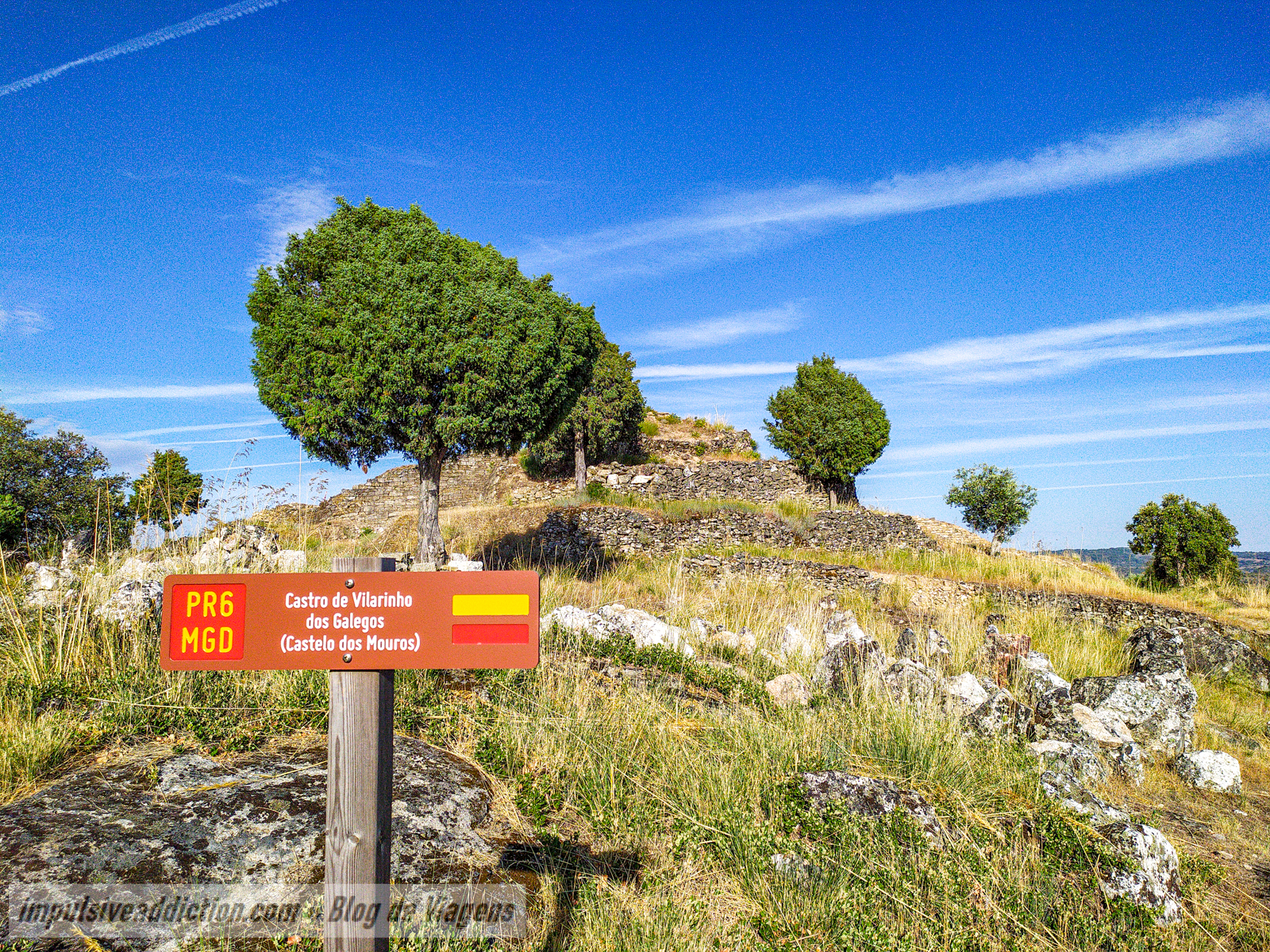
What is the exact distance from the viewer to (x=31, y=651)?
15.0 feet

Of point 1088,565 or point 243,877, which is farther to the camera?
point 1088,565

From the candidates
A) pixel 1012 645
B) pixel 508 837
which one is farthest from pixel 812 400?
pixel 508 837

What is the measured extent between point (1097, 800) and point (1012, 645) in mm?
3745

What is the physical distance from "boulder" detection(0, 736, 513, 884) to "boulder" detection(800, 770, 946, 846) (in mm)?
1749

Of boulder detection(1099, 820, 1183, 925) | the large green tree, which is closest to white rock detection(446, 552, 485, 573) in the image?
the large green tree

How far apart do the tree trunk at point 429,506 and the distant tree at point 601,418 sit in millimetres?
9388

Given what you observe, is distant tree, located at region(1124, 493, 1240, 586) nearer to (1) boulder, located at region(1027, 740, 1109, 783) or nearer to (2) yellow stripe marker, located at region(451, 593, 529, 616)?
(1) boulder, located at region(1027, 740, 1109, 783)

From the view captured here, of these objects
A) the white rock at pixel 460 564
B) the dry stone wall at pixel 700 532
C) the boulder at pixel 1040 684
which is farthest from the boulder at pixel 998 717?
the dry stone wall at pixel 700 532

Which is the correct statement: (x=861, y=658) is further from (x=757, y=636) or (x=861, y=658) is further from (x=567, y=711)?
(x=567, y=711)

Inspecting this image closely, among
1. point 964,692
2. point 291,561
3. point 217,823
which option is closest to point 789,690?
point 964,692

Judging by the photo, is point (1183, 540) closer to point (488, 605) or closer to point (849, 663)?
point (849, 663)

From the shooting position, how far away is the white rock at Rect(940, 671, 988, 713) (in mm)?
5734

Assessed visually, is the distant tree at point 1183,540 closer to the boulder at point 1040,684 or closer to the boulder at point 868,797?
the boulder at point 1040,684

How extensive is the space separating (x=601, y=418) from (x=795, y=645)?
666 inches
